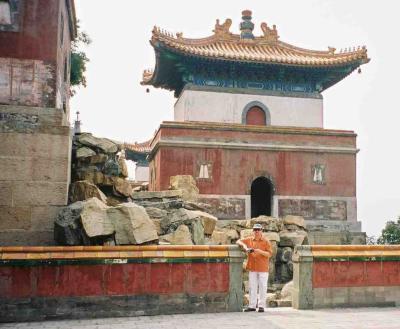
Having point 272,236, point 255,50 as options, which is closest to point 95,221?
point 272,236

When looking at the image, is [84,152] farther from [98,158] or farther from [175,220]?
[175,220]

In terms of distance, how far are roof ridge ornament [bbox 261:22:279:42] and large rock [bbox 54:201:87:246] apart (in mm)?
19082

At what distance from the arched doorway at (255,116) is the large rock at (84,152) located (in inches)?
529

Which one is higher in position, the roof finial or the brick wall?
the roof finial

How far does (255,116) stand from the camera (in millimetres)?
24094

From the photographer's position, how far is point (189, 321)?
738 cm

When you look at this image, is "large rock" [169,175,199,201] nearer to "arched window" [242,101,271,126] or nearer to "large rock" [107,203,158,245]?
"arched window" [242,101,271,126]

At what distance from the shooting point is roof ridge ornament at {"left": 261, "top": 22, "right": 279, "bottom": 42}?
26312mm

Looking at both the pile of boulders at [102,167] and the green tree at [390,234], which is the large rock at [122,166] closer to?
the pile of boulders at [102,167]

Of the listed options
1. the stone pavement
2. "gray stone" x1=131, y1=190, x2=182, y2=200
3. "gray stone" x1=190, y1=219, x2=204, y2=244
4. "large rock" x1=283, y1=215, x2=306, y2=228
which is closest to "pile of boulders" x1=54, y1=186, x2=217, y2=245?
the stone pavement

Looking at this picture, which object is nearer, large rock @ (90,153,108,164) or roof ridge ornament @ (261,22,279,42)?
large rock @ (90,153,108,164)

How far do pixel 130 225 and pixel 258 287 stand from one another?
2.38 meters

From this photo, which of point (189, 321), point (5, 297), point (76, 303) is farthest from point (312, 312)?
point (5, 297)

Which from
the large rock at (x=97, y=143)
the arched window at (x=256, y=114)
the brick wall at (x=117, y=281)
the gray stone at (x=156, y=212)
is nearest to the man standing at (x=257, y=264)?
the brick wall at (x=117, y=281)
